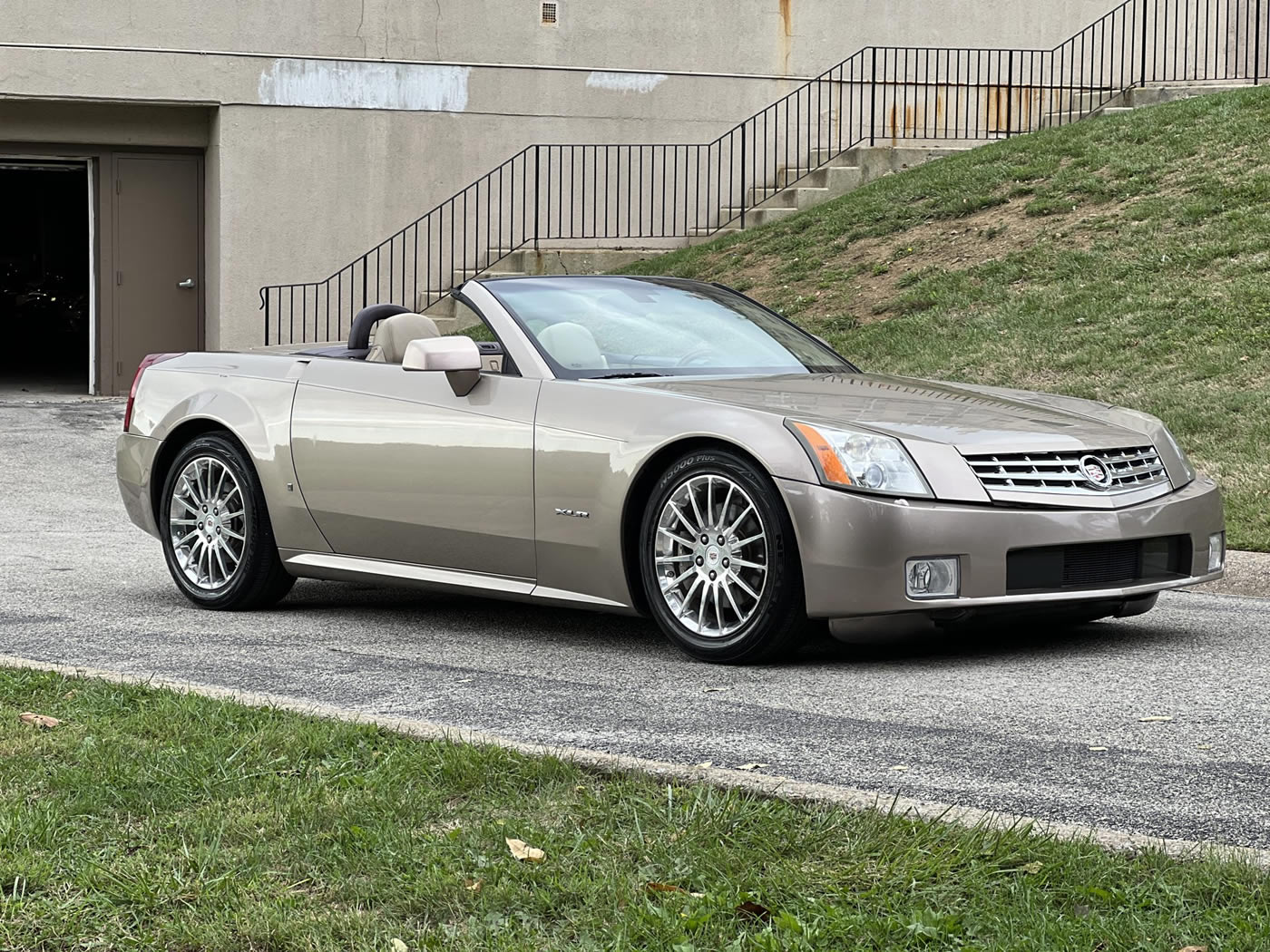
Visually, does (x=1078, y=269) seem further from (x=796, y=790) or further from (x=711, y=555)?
(x=796, y=790)

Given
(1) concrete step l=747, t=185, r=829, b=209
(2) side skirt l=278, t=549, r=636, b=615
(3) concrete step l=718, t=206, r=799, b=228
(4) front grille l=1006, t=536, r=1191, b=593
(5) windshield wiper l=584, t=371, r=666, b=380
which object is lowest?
(2) side skirt l=278, t=549, r=636, b=615

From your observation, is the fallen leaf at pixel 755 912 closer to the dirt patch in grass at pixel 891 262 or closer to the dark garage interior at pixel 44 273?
the dirt patch in grass at pixel 891 262

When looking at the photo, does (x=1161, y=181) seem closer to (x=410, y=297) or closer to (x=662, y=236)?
(x=662, y=236)

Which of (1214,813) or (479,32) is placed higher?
(479,32)

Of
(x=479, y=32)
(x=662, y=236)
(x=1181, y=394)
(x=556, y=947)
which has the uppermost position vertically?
(x=479, y=32)

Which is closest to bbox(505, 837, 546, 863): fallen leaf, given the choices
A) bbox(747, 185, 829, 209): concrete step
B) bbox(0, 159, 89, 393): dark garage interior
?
bbox(747, 185, 829, 209): concrete step

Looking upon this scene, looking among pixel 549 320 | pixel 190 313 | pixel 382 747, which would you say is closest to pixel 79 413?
pixel 190 313

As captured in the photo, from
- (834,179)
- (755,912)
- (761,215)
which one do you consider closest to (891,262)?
(761,215)

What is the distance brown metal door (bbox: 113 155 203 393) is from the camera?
2183 cm

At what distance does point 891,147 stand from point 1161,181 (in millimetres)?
5199

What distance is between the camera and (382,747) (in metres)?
4.51

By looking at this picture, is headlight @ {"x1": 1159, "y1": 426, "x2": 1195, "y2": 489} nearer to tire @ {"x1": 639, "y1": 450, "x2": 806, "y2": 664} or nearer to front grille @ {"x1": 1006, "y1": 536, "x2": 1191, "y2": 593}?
front grille @ {"x1": 1006, "y1": 536, "x2": 1191, "y2": 593}

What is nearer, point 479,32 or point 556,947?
point 556,947

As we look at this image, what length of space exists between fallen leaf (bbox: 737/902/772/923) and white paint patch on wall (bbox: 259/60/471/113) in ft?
62.6
